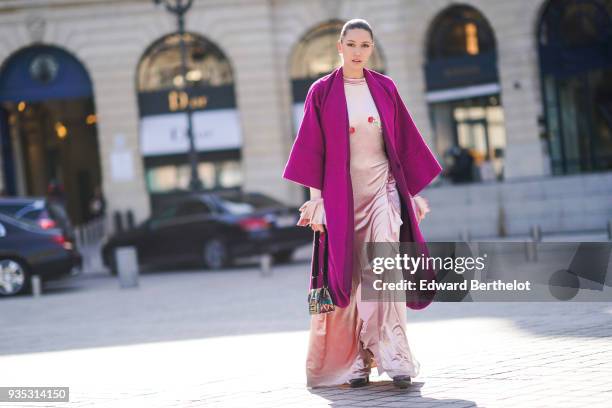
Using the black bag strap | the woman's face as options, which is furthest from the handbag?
the woman's face

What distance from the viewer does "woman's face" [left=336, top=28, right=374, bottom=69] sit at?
22.8 feet

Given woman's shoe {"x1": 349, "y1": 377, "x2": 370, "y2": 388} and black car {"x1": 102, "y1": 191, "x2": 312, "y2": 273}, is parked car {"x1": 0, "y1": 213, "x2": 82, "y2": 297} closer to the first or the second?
black car {"x1": 102, "y1": 191, "x2": 312, "y2": 273}

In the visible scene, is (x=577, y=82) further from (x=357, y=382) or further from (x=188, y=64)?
(x=357, y=382)

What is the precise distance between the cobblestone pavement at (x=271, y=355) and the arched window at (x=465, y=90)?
1925cm

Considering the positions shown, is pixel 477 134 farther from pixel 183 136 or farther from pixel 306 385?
pixel 306 385

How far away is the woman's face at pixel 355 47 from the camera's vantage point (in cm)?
694

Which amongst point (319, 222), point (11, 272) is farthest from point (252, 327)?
point (11, 272)

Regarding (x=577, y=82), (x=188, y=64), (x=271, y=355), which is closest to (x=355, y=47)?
(x=271, y=355)

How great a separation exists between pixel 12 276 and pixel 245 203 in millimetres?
4926

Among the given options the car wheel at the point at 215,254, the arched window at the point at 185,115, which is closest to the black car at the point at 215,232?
the car wheel at the point at 215,254

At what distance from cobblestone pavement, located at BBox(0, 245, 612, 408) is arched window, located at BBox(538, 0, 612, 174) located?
61.8ft

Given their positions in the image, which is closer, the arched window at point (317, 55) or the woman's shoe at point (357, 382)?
the woman's shoe at point (357, 382)

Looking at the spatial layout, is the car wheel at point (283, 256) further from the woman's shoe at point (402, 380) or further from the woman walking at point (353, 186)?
the woman's shoe at point (402, 380)

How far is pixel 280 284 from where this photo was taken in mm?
17547
